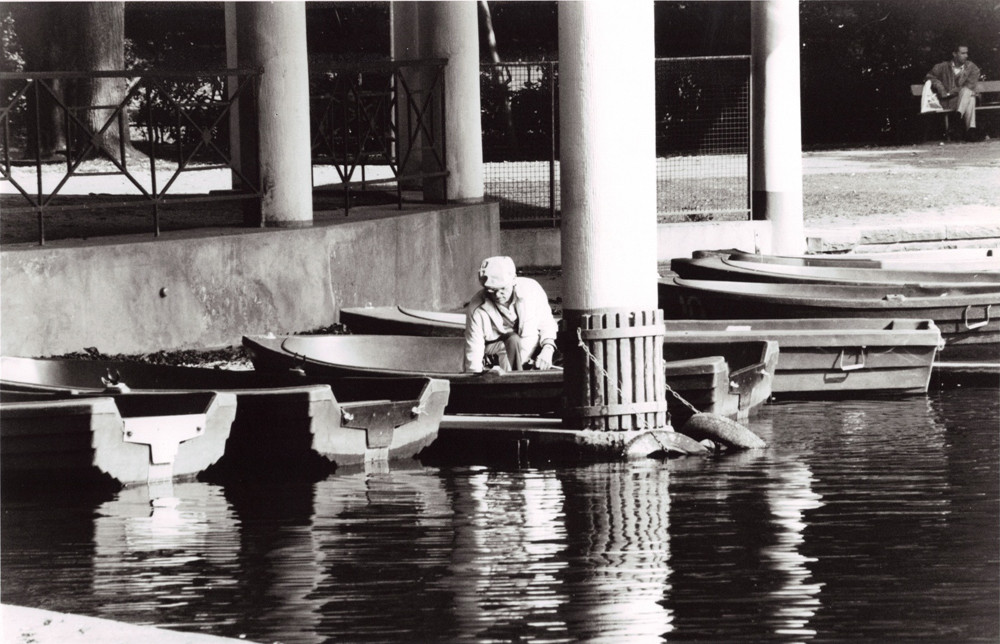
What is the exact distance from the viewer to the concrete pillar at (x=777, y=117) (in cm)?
1944

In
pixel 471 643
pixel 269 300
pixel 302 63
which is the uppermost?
pixel 302 63

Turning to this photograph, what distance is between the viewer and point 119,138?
56.5 feet

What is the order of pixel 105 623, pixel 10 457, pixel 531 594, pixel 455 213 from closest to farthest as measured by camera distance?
pixel 105 623 → pixel 531 594 → pixel 10 457 → pixel 455 213

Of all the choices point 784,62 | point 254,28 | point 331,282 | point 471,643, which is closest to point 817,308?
point 331,282

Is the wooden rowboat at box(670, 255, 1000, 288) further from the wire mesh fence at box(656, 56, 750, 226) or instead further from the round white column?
the wire mesh fence at box(656, 56, 750, 226)

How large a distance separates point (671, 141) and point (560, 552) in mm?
20468

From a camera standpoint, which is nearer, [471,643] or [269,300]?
[471,643]

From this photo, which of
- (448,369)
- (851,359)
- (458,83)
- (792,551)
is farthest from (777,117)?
(792,551)

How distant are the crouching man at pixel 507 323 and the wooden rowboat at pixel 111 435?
6.37 feet

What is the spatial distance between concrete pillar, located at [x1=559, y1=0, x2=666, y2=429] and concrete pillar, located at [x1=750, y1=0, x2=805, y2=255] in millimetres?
10084

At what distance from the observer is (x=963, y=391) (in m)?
12.7

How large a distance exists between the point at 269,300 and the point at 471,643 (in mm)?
8287

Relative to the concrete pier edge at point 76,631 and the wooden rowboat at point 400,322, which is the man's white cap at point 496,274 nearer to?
the wooden rowboat at point 400,322

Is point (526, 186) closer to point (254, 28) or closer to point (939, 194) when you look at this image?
point (939, 194)
